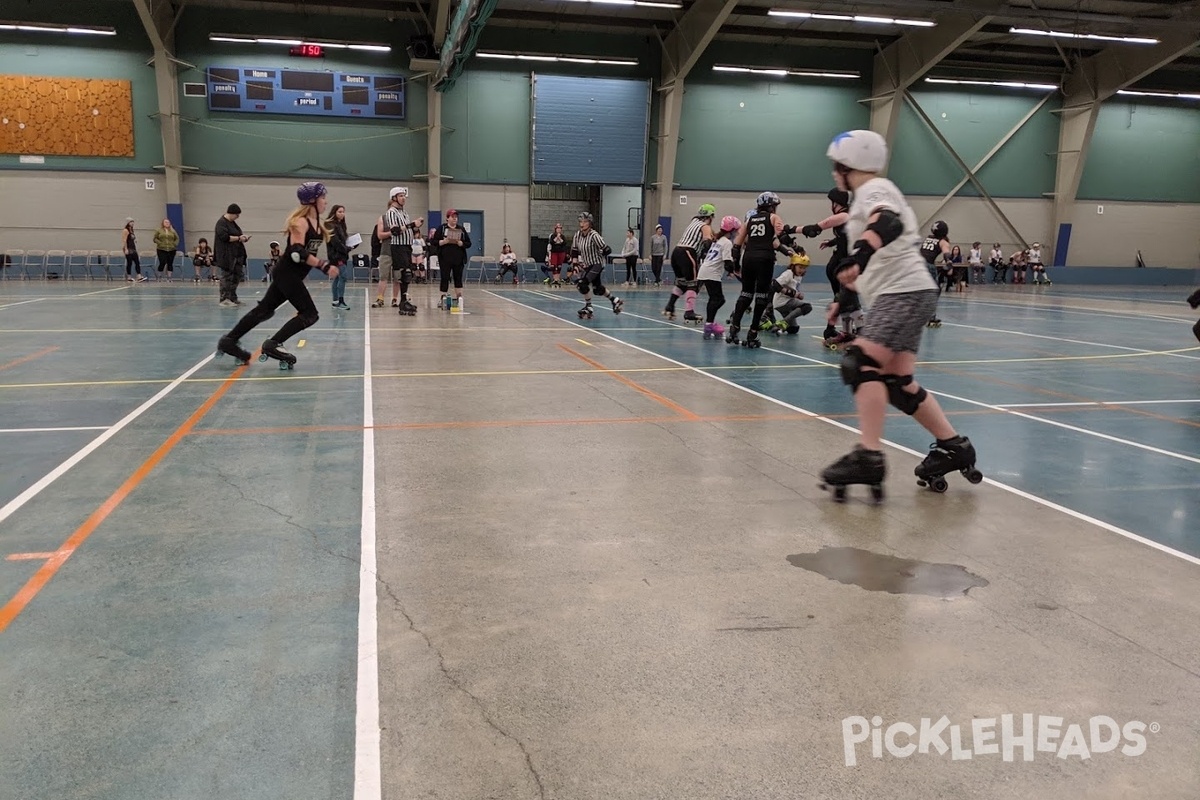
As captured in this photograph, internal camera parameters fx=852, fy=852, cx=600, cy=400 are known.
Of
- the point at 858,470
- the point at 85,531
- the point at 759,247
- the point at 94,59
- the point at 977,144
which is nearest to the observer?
the point at 85,531

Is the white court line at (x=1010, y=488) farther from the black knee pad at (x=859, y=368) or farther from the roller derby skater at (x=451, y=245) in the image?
the roller derby skater at (x=451, y=245)

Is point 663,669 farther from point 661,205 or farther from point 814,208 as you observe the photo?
point 814,208

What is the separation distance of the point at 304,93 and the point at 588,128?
978 centimetres

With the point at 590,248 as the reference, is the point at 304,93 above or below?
above

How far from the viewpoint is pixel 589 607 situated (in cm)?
331

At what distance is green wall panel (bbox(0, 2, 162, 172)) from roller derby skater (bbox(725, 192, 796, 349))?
2436 centimetres

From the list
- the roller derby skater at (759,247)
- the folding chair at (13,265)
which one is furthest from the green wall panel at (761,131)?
the folding chair at (13,265)

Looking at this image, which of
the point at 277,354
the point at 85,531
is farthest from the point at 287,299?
the point at 85,531

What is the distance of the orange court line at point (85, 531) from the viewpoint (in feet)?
10.6

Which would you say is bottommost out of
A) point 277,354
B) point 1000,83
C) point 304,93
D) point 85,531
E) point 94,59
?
point 85,531

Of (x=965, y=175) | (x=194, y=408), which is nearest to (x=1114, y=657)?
(x=194, y=408)

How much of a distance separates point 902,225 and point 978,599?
2.07m

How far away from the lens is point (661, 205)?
3153 centimetres

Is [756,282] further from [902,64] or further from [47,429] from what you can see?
[902,64]
